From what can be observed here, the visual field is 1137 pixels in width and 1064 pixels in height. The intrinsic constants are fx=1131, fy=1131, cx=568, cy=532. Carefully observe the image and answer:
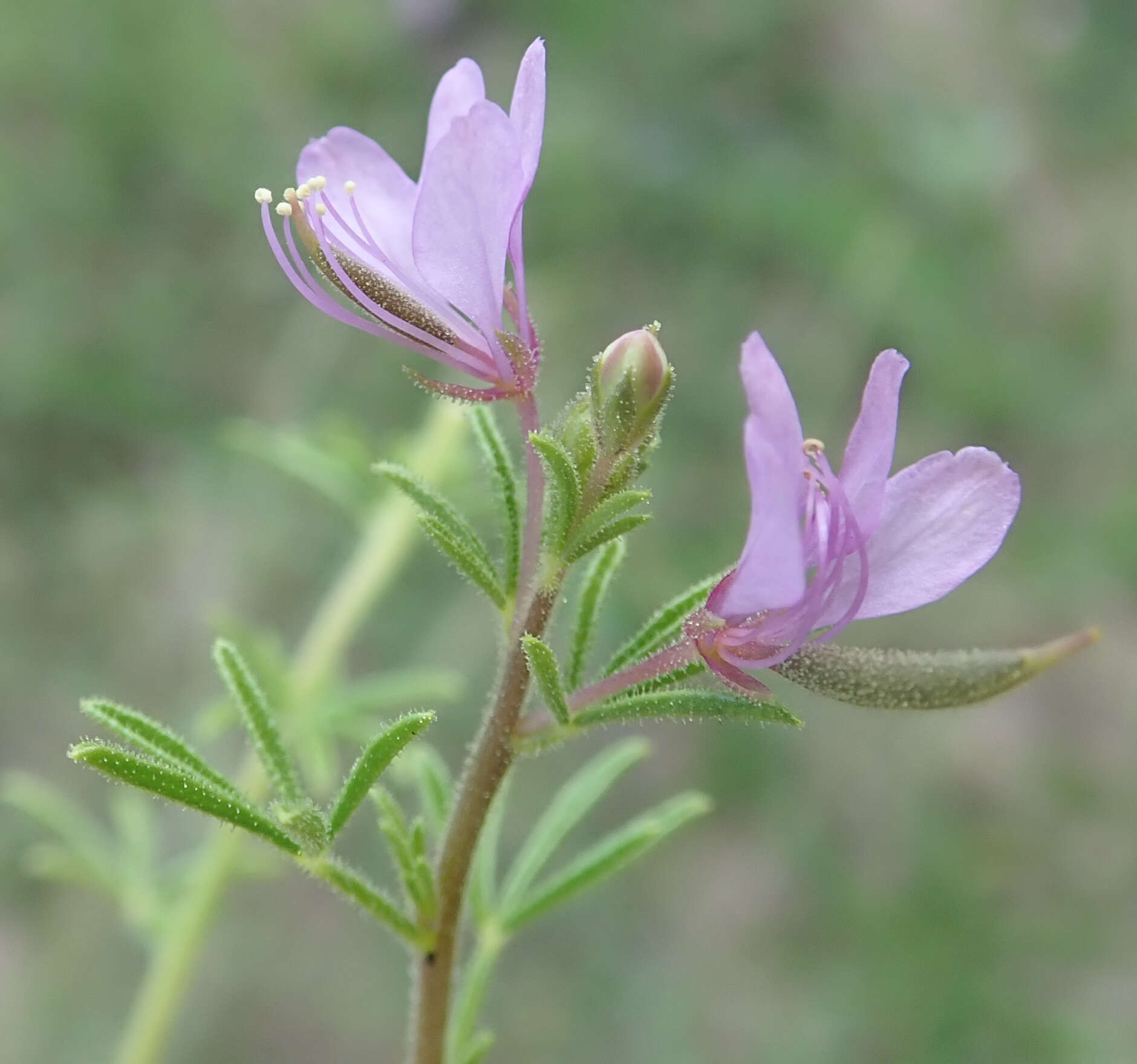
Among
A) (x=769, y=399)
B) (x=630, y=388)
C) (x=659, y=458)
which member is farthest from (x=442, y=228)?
(x=659, y=458)

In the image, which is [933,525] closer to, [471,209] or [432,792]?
[471,209]

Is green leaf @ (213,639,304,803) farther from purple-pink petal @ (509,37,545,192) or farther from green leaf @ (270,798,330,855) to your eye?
purple-pink petal @ (509,37,545,192)

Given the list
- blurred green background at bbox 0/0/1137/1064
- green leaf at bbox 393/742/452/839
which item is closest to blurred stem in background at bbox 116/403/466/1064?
green leaf at bbox 393/742/452/839

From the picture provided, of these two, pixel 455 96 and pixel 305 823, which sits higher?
pixel 455 96

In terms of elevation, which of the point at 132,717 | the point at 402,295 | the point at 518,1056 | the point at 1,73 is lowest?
the point at 518,1056

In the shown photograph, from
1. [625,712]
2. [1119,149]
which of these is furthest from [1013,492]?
[1119,149]

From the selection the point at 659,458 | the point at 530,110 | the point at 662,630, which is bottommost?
the point at 662,630

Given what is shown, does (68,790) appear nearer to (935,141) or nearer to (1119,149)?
(935,141)
